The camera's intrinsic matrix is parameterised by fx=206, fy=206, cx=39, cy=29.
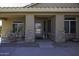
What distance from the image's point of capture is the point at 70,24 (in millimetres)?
21656

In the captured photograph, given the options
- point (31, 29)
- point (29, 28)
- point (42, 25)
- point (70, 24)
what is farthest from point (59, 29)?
point (42, 25)

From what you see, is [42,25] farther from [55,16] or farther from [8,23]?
[55,16]

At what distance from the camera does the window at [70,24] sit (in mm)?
21547

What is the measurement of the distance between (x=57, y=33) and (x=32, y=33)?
2.46m

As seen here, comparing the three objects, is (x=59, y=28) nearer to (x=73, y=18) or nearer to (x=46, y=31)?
(x=73, y=18)

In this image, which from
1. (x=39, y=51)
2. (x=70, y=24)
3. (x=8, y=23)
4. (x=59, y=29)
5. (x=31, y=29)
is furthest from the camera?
(x=8, y=23)

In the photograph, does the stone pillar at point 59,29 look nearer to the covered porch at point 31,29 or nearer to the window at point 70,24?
the covered porch at point 31,29

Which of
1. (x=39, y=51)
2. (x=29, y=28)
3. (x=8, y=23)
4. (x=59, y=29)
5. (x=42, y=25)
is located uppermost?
(x=8, y=23)

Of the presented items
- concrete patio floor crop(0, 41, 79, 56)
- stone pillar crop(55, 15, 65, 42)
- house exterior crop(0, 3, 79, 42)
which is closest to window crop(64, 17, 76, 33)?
house exterior crop(0, 3, 79, 42)

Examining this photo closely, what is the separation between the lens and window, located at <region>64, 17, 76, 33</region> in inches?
848

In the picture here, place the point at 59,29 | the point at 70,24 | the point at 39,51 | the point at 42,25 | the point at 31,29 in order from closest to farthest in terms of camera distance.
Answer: the point at 39,51
the point at 31,29
the point at 59,29
the point at 70,24
the point at 42,25

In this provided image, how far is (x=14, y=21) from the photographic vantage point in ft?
80.4

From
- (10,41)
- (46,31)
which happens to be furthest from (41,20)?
(10,41)

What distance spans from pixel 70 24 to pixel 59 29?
1911 millimetres
